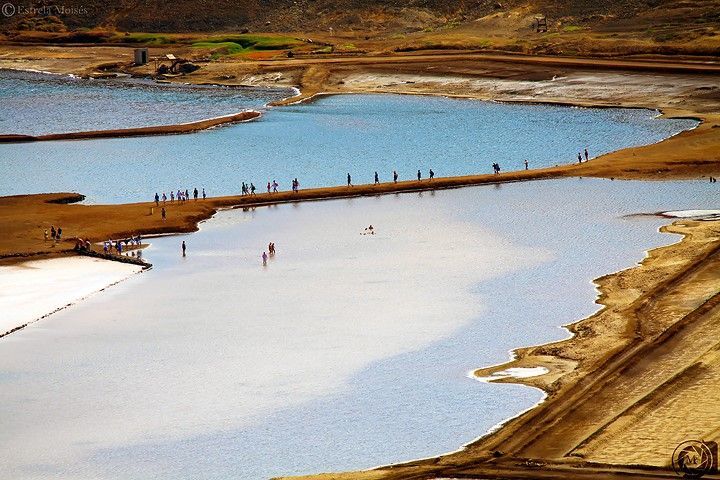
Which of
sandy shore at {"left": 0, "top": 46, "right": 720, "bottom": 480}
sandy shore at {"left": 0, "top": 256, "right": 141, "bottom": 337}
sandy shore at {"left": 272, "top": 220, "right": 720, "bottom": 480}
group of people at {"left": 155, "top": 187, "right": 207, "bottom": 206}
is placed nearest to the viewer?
sandy shore at {"left": 272, "top": 220, "right": 720, "bottom": 480}

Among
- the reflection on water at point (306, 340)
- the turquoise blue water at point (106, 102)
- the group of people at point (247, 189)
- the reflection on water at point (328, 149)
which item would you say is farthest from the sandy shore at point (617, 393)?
the turquoise blue water at point (106, 102)

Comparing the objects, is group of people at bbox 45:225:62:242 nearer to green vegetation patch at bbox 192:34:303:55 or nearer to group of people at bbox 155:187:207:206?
group of people at bbox 155:187:207:206

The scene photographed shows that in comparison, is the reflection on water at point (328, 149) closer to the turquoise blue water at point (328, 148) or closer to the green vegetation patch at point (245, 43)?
the turquoise blue water at point (328, 148)

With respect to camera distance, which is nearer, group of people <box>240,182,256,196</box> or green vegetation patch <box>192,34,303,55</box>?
group of people <box>240,182,256,196</box>

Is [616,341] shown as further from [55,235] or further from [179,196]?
[179,196]

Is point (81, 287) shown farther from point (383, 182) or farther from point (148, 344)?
point (383, 182)

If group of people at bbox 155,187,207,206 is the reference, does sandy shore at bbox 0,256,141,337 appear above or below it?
below

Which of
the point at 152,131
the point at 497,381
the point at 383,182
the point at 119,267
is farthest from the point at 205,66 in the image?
the point at 497,381

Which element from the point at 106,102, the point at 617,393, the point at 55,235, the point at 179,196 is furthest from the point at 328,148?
the point at 617,393

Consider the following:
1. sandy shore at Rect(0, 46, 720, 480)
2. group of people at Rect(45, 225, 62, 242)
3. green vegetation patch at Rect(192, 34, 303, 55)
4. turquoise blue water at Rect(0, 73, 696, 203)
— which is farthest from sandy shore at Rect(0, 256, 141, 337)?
green vegetation patch at Rect(192, 34, 303, 55)
